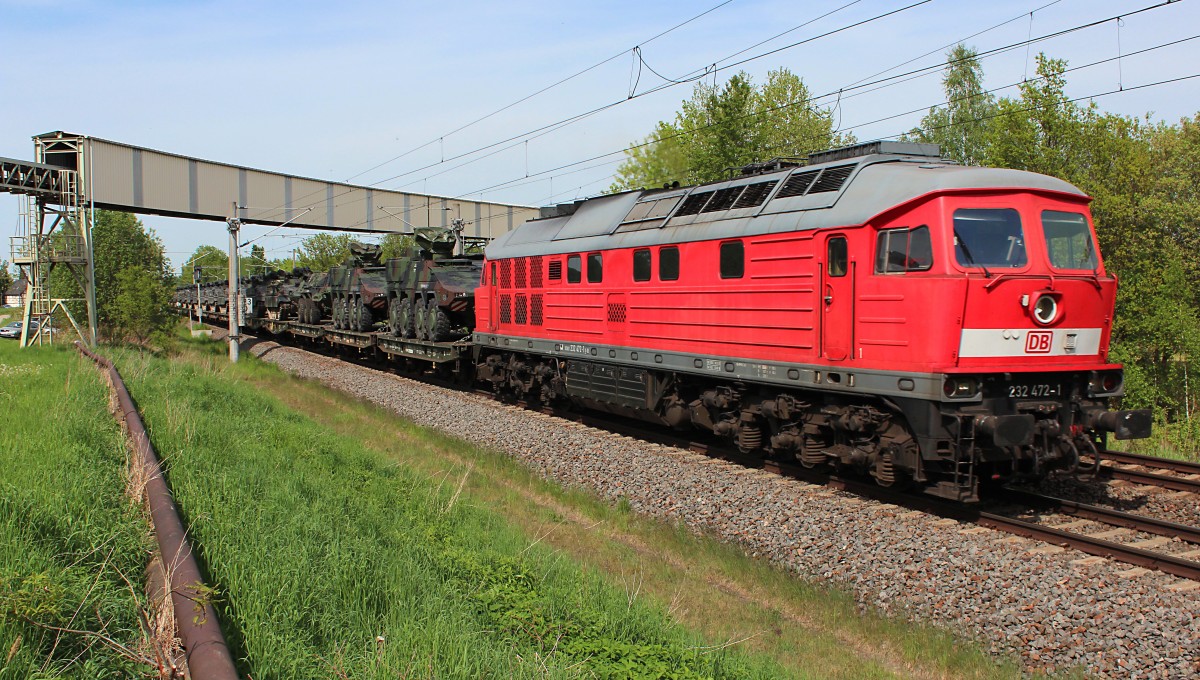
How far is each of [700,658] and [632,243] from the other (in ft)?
29.4

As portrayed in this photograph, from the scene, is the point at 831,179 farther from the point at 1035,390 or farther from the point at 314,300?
the point at 314,300

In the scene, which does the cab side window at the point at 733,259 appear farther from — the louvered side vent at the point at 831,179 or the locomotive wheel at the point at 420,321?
the locomotive wheel at the point at 420,321

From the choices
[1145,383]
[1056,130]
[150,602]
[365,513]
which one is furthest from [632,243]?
[1056,130]

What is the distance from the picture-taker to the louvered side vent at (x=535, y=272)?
626 inches

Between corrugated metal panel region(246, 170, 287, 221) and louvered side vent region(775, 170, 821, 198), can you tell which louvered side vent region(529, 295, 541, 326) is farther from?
corrugated metal panel region(246, 170, 287, 221)

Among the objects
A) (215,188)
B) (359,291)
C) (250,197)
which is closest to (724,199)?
(359,291)

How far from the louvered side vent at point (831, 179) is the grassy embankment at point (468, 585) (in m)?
4.50

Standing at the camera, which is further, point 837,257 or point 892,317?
point 837,257

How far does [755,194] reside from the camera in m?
11.0

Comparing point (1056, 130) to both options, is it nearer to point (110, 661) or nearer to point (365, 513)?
point (365, 513)

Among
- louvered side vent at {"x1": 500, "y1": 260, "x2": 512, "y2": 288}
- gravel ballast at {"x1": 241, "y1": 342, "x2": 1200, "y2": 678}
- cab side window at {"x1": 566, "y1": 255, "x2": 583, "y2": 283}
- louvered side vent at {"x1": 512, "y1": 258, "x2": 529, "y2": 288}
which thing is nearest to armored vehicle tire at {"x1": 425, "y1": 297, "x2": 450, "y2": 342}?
louvered side vent at {"x1": 500, "y1": 260, "x2": 512, "y2": 288}

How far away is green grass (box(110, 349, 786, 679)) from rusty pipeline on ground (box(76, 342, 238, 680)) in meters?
0.31

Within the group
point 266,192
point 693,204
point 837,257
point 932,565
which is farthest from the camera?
point 266,192

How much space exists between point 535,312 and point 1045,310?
9689 millimetres
